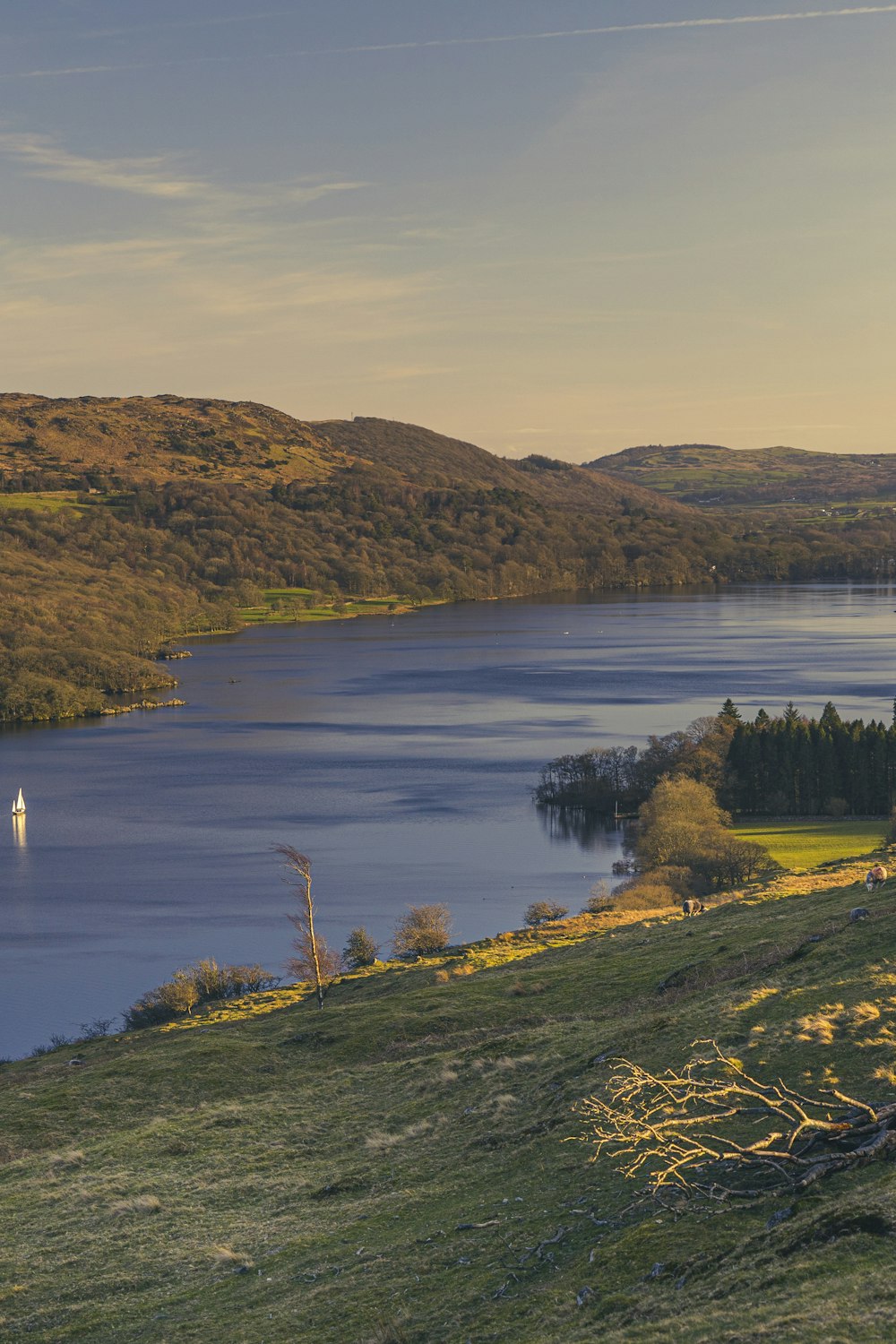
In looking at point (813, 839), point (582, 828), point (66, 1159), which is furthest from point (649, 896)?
point (66, 1159)

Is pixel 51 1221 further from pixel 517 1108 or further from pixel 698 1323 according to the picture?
pixel 698 1323

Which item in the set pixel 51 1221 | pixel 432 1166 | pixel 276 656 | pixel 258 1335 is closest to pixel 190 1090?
pixel 51 1221

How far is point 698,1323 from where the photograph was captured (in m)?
9.41

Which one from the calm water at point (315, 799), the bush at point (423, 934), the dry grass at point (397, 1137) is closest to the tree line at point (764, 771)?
the calm water at point (315, 799)

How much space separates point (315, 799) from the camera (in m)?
90.9

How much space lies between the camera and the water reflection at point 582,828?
7744 centimetres

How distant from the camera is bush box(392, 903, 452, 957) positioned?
171ft

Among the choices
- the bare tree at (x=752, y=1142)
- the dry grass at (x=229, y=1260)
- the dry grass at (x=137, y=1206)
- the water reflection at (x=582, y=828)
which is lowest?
the water reflection at (x=582, y=828)

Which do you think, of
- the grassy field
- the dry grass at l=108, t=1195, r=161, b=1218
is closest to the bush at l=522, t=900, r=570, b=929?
the grassy field

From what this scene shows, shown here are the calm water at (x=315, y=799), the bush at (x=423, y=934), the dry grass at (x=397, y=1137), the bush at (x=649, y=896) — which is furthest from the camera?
the calm water at (x=315, y=799)

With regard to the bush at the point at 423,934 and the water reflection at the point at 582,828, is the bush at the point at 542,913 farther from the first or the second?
the water reflection at the point at 582,828

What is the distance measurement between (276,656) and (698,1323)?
617 ft

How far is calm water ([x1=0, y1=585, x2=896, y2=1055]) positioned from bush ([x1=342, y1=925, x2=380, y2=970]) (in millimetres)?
3589

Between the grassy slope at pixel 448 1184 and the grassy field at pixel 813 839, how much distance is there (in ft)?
108
